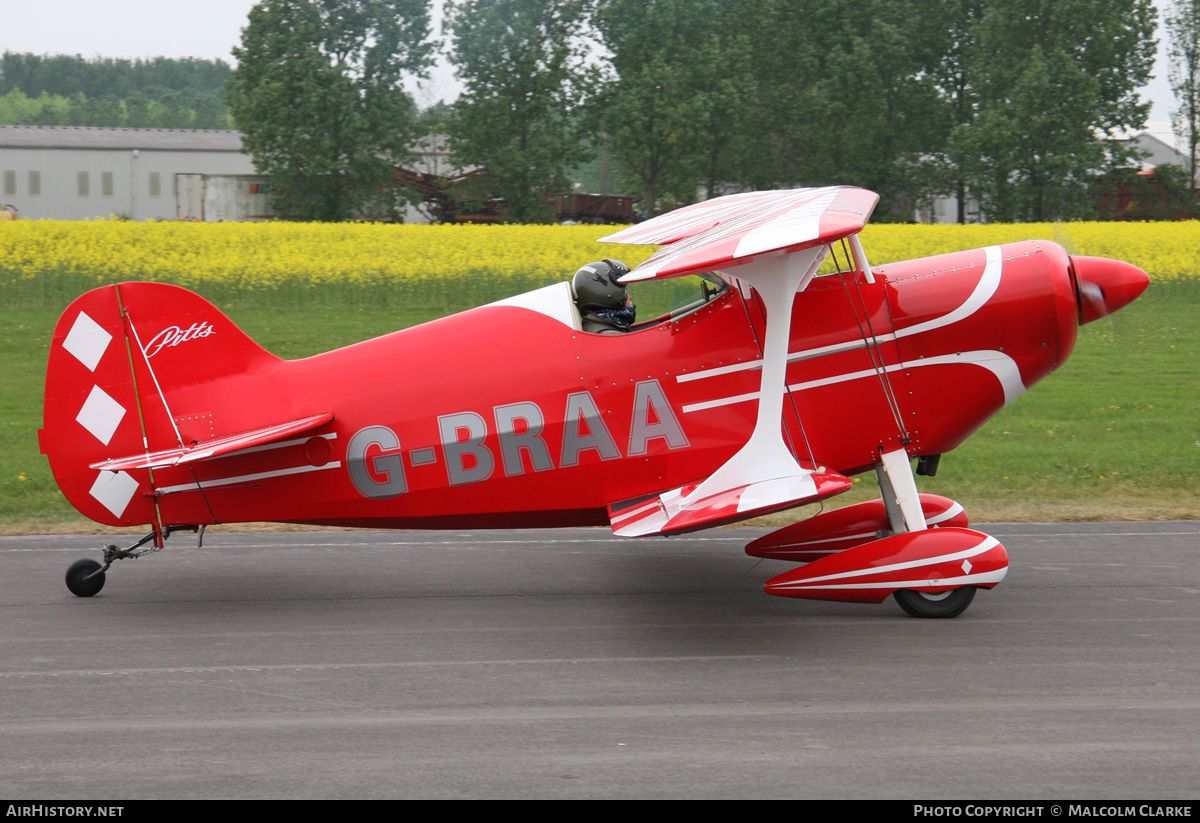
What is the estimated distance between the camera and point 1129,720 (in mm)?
5238

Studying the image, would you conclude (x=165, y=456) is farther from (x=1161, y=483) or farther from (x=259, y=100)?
(x=259, y=100)

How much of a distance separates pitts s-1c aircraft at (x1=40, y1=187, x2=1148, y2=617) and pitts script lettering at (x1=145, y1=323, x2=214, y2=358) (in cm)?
15

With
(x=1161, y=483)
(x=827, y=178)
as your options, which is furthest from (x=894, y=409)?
(x=827, y=178)

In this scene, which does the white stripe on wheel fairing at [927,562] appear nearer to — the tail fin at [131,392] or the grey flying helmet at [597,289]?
the grey flying helmet at [597,289]

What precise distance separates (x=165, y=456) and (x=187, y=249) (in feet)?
66.7

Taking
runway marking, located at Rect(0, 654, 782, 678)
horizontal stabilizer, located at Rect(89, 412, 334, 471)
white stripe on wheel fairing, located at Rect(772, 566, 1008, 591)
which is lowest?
runway marking, located at Rect(0, 654, 782, 678)

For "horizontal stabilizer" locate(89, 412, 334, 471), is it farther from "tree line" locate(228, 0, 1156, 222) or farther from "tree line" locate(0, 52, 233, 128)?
"tree line" locate(0, 52, 233, 128)

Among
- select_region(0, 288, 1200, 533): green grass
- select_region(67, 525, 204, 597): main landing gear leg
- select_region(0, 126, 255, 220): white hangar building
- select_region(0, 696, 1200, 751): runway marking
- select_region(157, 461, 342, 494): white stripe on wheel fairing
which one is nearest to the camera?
select_region(0, 696, 1200, 751): runway marking

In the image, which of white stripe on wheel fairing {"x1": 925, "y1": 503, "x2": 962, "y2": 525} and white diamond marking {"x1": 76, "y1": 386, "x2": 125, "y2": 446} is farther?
white stripe on wheel fairing {"x1": 925, "y1": 503, "x2": 962, "y2": 525}

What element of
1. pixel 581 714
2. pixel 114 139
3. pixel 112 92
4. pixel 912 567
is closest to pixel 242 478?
pixel 581 714

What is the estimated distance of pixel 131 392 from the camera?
718cm

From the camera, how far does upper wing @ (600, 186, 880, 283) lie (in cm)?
567

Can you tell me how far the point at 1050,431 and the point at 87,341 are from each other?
10684mm

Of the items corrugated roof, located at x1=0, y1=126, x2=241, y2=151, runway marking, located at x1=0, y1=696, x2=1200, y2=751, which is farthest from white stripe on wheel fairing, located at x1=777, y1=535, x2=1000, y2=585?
corrugated roof, located at x1=0, y1=126, x2=241, y2=151
